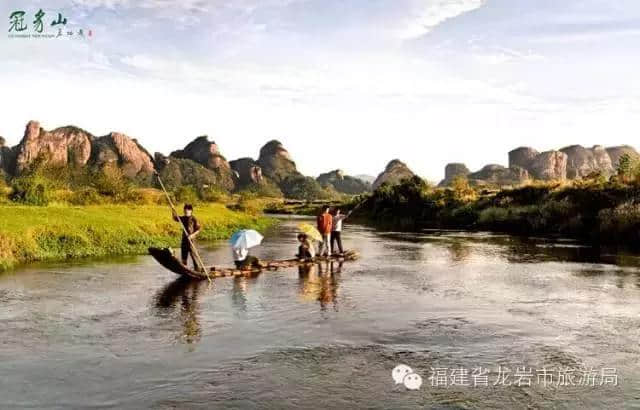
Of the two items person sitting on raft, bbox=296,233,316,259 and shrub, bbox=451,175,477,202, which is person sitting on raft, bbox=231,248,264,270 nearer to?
person sitting on raft, bbox=296,233,316,259

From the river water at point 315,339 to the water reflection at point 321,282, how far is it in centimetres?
10

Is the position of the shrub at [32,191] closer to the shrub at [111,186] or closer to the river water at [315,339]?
the shrub at [111,186]

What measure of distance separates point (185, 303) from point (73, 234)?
487 inches

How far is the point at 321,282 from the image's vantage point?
62.2 feet

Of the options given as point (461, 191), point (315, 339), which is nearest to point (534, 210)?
point (461, 191)

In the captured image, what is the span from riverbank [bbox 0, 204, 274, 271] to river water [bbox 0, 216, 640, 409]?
2279 millimetres

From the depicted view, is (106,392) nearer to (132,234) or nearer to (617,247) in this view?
(132,234)

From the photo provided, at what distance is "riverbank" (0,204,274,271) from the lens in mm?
22203

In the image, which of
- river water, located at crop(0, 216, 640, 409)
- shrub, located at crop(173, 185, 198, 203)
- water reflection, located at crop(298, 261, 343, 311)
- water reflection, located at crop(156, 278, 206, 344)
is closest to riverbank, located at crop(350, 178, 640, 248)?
river water, located at crop(0, 216, 640, 409)

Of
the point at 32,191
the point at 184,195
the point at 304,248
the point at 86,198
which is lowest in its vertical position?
the point at 304,248

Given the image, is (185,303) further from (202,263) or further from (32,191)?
(32,191)

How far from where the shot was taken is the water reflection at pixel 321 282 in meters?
15.9

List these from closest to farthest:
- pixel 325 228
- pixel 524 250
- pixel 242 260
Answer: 1. pixel 242 260
2. pixel 325 228
3. pixel 524 250

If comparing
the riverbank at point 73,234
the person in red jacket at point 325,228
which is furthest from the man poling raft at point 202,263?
the riverbank at point 73,234
